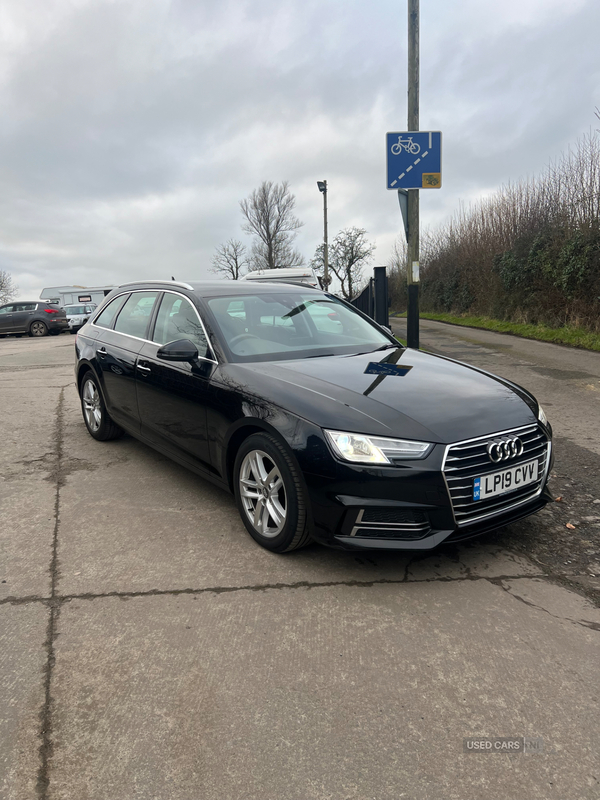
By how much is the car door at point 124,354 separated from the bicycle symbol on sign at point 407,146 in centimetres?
570

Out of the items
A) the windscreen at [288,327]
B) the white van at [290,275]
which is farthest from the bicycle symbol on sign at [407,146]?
the windscreen at [288,327]

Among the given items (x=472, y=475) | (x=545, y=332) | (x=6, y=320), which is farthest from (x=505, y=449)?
(x=6, y=320)

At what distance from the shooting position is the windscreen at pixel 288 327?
4047 millimetres

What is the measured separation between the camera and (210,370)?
3.87 metres

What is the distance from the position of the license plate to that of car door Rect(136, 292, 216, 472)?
1733 mm

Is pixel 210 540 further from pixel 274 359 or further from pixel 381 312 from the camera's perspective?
pixel 381 312

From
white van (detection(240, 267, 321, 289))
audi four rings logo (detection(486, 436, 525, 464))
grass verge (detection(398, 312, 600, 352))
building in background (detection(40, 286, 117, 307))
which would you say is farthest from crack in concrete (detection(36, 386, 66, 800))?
building in background (detection(40, 286, 117, 307))

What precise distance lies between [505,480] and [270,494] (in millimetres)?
1254

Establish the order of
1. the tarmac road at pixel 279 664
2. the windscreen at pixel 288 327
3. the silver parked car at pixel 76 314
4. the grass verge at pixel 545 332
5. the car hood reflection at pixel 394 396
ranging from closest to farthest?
the tarmac road at pixel 279 664
the car hood reflection at pixel 394 396
the windscreen at pixel 288 327
the grass verge at pixel 545 332
the silver parked car at pixel 76 314

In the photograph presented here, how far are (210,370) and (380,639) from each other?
2009mm

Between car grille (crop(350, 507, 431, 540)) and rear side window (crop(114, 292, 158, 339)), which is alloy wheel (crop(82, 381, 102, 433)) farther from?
car grille (crop(350, 507, 431, 540))

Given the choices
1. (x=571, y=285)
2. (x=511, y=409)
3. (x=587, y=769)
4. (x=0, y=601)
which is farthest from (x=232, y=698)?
(x=571, y=285)

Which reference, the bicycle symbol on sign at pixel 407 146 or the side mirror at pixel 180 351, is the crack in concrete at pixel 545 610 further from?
the bicycle symbol on sign at pixel 407 146

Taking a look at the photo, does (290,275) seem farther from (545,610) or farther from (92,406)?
(545,610)
